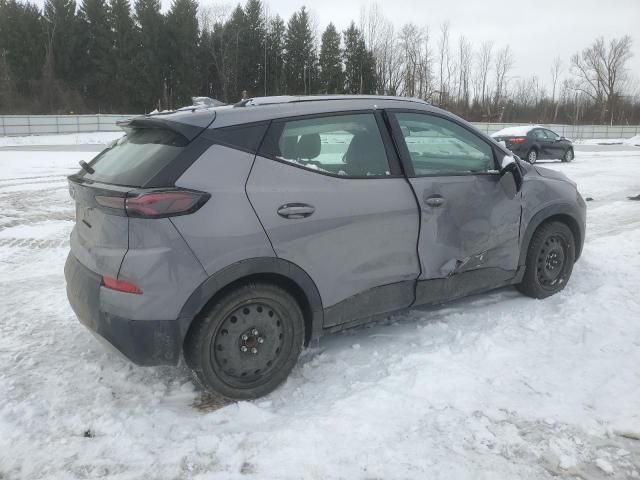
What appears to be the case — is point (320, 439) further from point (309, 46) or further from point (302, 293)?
point (309, 46)

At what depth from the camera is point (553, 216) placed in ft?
14.9

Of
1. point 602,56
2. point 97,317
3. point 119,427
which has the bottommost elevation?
point 119,427

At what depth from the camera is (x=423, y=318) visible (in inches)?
165

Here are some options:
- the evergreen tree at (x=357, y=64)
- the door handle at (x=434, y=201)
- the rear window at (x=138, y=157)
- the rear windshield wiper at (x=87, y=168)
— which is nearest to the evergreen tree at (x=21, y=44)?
the evergreen tree at (x=357, y=64)

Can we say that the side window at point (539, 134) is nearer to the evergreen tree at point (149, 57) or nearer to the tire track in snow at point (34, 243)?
the tire track in snow at point (34, 243)

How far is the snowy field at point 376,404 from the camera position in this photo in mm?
2541

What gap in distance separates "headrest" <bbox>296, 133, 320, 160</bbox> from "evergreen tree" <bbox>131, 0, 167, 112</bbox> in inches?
2059

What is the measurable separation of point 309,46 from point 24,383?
220 feet

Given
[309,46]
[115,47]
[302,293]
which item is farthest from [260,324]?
[309,46]

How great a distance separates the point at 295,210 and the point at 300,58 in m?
66.3

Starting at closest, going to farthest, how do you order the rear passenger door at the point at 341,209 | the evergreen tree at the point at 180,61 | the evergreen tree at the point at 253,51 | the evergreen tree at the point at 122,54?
the rear passenger door at the point at 341,209
the evergreen tree at the point at 122,54
the evergreen tree at the point at 180,61
the evergreen tree at the point at 253,51

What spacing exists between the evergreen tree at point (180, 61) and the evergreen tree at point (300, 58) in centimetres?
1301

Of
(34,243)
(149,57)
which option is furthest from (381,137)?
(149,57)

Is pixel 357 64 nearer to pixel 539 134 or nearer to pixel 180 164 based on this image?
pixel 539 134
